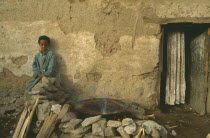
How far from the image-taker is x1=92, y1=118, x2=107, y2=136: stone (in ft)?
9.29

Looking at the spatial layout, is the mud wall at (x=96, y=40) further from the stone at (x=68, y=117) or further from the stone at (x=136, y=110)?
the stone at (x=68, y=117)

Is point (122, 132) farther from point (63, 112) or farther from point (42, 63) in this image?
point (42, 63)

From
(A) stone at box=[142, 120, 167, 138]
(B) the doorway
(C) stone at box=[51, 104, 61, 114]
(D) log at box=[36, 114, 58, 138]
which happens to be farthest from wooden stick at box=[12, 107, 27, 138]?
(B) the doorway

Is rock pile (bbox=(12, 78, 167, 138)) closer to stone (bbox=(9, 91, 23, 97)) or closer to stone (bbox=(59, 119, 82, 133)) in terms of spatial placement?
stone (bbox=(59, 119, 82, 133))

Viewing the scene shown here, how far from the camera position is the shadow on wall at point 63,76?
435 centimetres

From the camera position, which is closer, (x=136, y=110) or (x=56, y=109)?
(x=56, y=109)

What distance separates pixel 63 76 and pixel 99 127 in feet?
6.15

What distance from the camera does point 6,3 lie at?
14.3 feet

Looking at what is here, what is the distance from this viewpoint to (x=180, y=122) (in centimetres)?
394

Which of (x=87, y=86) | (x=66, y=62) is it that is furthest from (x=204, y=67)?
(x=66, y=62)

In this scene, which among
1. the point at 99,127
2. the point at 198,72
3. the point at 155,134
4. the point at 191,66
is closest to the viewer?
the point at 155,134

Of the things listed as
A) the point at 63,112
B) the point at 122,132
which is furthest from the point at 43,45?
the point at 122,132

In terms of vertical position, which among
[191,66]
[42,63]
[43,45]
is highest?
[43,45]

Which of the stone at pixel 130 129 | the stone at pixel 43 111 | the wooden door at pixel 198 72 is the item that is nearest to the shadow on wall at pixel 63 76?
the stone at pixel 43 111
